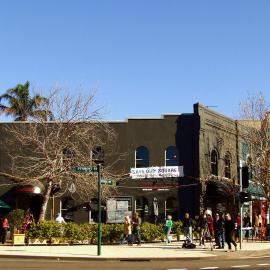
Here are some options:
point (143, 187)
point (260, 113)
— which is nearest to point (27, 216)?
point (143, 187)

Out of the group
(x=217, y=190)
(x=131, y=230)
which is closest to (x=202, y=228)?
(x=131, y=230)

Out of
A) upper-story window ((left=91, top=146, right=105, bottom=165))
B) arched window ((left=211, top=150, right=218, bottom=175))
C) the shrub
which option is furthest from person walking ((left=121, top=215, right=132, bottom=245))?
arched window ((left=211, top=150, right=218, bottom=175))

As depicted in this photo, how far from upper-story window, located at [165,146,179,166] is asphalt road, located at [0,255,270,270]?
16168mm

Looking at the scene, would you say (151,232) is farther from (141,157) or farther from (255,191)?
(255,191)

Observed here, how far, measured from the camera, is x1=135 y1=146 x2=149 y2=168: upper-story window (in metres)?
37.0

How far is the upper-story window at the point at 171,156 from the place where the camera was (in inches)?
1455

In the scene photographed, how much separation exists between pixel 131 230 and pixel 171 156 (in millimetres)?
10538

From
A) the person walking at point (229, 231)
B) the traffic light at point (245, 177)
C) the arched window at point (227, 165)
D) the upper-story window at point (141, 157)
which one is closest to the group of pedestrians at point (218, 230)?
the person walking at point (229, 231)

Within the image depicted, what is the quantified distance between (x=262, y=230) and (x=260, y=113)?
35.7 ft

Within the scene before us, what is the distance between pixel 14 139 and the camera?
3556cm

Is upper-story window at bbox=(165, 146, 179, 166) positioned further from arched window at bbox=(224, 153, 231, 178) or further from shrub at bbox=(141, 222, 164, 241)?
shrub at bbox=(141, 222, 164, 241)

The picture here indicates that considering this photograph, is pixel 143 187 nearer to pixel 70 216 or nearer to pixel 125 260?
pixel 70 216

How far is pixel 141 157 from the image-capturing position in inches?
1463

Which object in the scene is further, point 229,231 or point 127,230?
point 127,230
